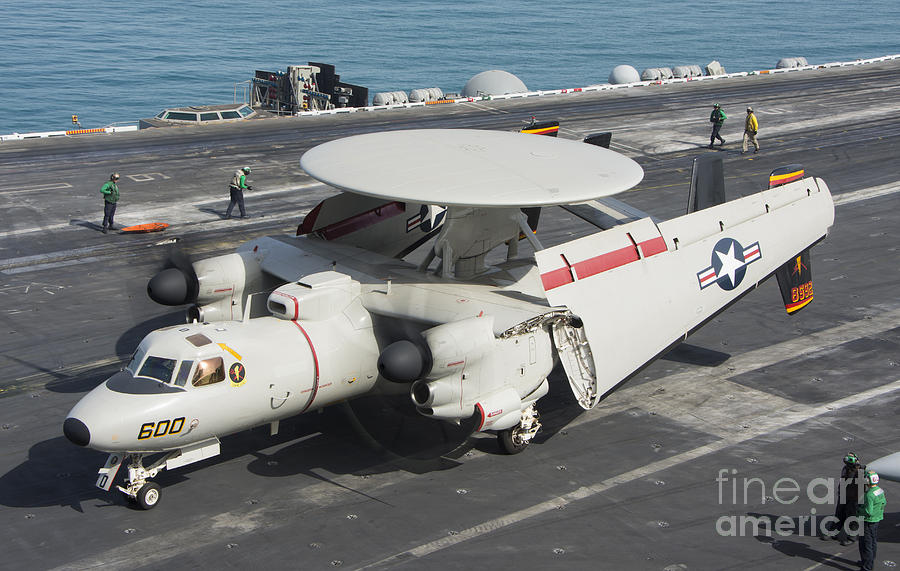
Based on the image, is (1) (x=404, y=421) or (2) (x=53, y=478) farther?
(1) (x=404, y=421)

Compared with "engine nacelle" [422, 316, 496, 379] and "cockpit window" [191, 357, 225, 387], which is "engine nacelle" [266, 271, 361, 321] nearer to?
"cockpit window" [191, 357, 225, 387]

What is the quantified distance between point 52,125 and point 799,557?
84.4 metres

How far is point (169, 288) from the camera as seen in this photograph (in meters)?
22.5

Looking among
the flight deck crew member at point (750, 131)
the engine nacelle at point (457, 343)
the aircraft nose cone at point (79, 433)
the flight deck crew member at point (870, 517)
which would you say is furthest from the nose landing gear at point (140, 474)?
the flight deck crew member at point (750, 131)

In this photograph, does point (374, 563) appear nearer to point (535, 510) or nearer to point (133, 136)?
point (535, 510)

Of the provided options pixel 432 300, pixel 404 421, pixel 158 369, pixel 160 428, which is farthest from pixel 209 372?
pixel 404 421

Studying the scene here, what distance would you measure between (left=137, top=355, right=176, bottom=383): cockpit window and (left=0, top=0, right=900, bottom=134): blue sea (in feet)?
247

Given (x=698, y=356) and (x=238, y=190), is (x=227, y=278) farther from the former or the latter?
(x=238, y=190)

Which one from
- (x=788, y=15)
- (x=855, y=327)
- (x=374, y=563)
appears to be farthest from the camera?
(x=788, y=15)

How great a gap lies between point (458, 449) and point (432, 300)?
3.41 metres

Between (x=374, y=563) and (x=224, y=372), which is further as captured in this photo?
(x=224, y=372)

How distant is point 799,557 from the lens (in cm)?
1762

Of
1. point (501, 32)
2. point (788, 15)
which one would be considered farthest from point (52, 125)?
point (788, 15)

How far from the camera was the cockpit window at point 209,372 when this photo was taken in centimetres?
1877
